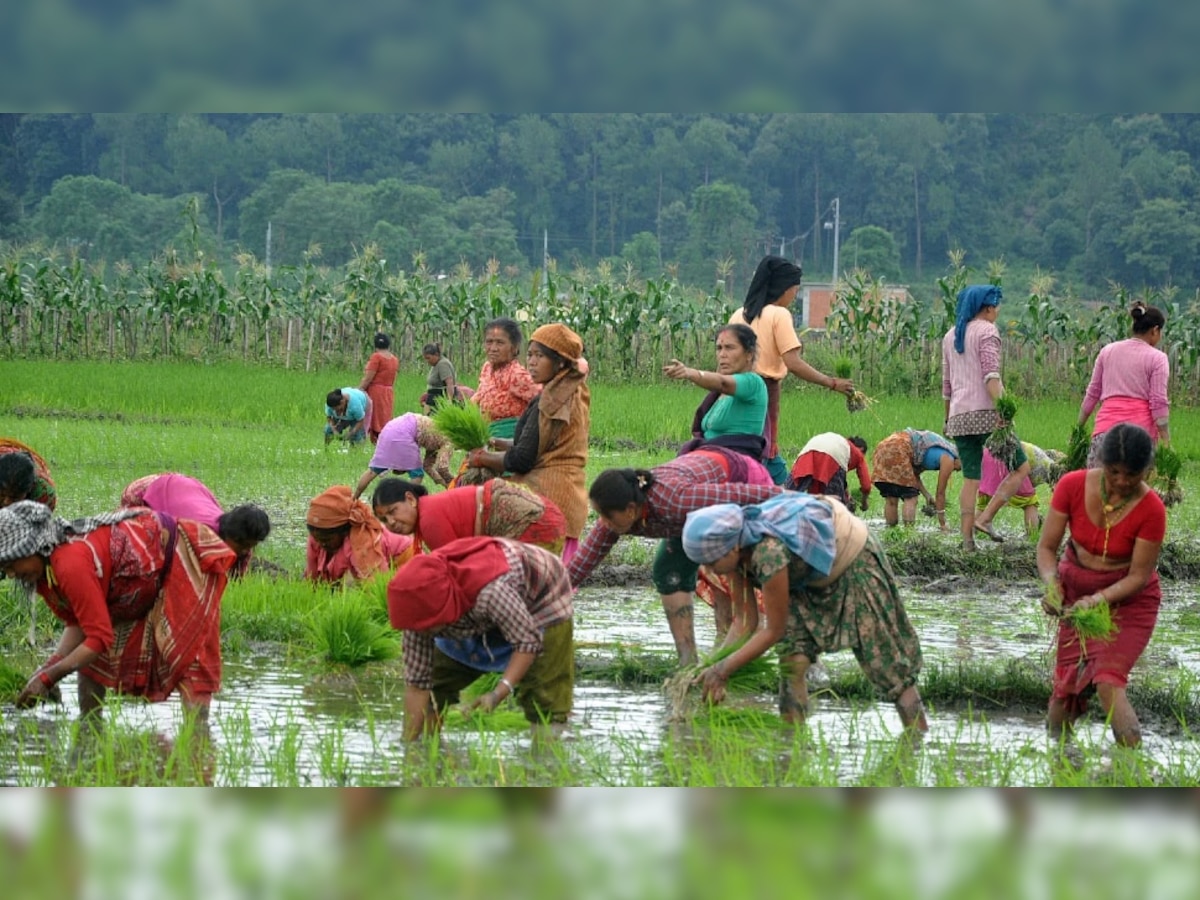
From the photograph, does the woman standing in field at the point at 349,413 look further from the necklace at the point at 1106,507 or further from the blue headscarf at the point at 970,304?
the necklace at the point at 1106,507

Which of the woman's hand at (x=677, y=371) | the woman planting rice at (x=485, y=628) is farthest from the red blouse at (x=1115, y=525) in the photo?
the woman's hand at (x=677, y=371)

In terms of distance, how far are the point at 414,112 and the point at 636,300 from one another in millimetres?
24290

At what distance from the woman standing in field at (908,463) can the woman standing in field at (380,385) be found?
528 centimetres

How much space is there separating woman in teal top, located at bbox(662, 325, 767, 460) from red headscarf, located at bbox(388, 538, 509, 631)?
2024mm

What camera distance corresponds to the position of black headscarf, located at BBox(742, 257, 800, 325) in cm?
745

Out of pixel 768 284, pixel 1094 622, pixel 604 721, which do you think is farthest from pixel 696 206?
pixel 1094 622

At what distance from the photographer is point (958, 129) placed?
132ft

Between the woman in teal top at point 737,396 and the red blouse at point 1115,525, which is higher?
the woman in teal top at point 737,396

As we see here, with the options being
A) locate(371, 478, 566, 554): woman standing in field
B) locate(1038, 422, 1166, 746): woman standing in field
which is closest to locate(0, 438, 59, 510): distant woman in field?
locate(371, 478, 566, 554): woman standing in field

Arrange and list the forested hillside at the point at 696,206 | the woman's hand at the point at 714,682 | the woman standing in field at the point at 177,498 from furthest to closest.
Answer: the forested hillside at the point at 696,206, the woman standing in field at the point at 177,498, the woman's hand at the point at 714,682

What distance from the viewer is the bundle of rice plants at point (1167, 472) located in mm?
8224

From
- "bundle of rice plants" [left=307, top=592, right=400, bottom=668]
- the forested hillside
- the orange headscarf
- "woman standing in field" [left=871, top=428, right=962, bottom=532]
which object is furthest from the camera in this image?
the forested hillside

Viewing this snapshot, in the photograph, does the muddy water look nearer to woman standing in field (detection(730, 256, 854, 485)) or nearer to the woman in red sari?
the woman in red sari

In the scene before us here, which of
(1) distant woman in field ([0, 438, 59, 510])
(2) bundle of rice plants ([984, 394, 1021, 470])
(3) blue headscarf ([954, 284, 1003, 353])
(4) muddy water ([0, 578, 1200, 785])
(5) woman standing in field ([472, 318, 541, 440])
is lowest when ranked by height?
(4) muddy water ([0, 578, 1200, 785])
